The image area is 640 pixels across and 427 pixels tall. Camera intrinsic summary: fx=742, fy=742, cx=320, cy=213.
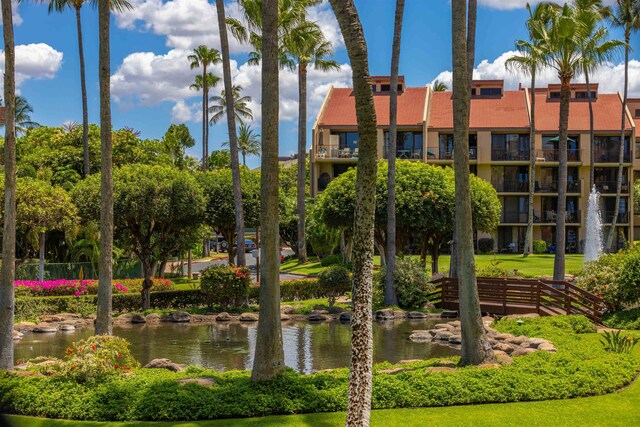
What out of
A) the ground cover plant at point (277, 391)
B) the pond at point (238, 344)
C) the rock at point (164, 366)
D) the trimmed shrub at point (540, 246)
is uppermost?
the trimmed shrub at point (540, 246)

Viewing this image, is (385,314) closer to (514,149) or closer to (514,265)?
(514,265)

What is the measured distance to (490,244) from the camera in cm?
5972

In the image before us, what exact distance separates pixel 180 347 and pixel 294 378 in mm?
9325

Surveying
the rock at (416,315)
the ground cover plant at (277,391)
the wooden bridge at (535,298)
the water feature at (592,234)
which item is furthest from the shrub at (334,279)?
the water feature at (592,234)

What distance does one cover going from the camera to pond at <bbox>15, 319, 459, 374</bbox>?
19.5 metres

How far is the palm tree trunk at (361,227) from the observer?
9.30m

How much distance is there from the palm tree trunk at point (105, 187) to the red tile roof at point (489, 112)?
4639cm

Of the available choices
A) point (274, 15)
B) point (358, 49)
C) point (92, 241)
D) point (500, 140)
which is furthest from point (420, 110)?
point (358, 49)

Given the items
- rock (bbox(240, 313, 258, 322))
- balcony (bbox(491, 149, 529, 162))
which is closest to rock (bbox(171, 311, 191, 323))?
rock (bbox(240, 313, 258, 322))

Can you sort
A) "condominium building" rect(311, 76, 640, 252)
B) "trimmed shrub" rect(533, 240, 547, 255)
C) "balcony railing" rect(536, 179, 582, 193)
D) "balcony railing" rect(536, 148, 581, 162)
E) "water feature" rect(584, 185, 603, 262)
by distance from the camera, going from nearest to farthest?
1. "water feature" rect(584, 185, 603, 262)
2. "trimmed shrub" rect(533, 240, 547, 255)
3. "condominium building" rect(311, 76, 640, 252)
4. "balcony railing" rect(536, 148, 581, 162)
5. "balcony railing" rect(536, 179, 582, 193)

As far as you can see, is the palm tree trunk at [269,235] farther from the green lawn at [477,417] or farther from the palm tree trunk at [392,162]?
the palm tree trunk at [392,162]

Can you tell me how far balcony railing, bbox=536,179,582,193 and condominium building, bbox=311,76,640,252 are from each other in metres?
0.08

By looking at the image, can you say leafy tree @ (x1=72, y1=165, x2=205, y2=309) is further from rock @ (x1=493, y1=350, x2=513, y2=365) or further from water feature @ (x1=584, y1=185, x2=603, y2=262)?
water feature @ (x1=584, y1=185, x2=603, y2=262)

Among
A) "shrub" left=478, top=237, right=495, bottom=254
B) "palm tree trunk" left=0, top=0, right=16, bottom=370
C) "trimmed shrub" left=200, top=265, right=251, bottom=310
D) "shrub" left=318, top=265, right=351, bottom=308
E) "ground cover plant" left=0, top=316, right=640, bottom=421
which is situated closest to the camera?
"ground cover plant" left=0, top=316, right=640, bottom=421
